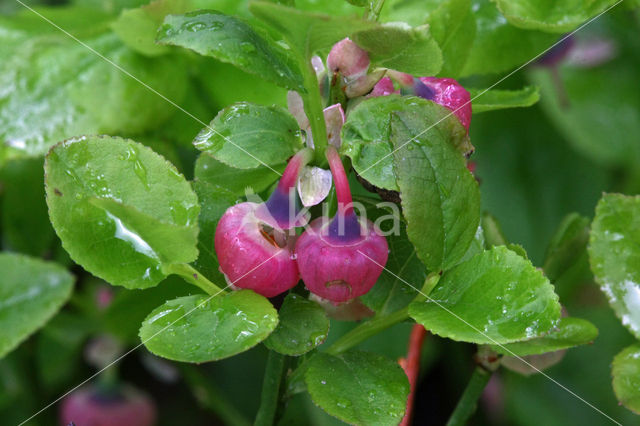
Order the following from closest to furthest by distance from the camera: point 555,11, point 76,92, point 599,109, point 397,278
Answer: point 397,278 < point 555,11 < point 76,92 < point 599,109

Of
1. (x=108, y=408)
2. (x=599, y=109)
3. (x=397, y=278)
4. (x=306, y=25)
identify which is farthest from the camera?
(x=599, y=109)

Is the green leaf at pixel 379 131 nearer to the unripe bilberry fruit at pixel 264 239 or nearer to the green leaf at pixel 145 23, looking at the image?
the unripe bilberry fruit at pixel 264 239

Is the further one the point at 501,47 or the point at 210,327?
the point at 501,47

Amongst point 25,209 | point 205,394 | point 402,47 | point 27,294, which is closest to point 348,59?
point 402,47

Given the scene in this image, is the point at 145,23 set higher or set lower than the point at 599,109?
higher

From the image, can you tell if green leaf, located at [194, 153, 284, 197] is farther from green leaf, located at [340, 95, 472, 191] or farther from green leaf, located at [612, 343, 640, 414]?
green leaf, located at [612, 343, 640, 414]

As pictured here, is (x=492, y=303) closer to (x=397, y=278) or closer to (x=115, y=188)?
(x=397, y=278)

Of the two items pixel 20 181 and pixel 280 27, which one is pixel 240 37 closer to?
pixel 280 27
